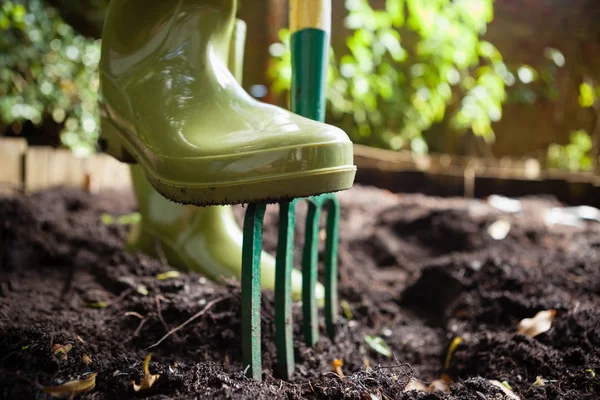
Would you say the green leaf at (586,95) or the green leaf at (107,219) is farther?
the green leaf at (586,95)

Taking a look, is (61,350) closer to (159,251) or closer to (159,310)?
(159,310)

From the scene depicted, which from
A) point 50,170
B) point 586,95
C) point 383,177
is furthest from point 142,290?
point 586,95

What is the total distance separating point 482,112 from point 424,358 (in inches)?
127

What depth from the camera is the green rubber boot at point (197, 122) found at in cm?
83

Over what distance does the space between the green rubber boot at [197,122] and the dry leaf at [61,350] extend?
0.32m

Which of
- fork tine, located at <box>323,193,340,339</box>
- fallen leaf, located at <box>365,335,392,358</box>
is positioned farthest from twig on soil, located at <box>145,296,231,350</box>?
fallen leaf, located at <box>365,335,392,358</box>

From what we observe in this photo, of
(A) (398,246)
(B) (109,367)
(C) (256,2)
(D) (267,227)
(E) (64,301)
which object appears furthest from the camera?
(C) (256,2)

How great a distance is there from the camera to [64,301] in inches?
50.2

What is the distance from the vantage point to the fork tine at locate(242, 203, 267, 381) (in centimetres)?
93

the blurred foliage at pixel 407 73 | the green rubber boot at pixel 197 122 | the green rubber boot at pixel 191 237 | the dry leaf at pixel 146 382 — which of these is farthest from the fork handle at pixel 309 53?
the blurred foliage at pixel 407 73

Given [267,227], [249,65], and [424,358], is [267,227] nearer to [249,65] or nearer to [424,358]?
[424,358]

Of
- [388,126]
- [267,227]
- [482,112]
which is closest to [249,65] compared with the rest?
[388,126]

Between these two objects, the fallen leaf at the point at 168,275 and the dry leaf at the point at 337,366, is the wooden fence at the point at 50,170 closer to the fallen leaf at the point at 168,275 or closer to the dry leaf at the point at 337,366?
the fallen leaf at the point at 168,275

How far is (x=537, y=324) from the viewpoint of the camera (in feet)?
3.92
